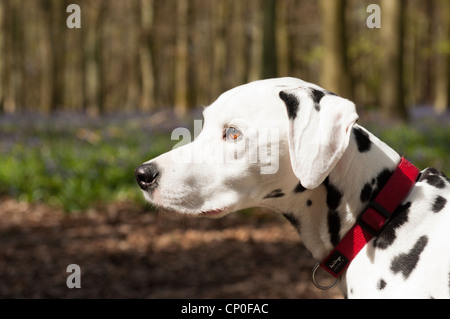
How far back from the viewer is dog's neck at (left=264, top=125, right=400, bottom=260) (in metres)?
2.78

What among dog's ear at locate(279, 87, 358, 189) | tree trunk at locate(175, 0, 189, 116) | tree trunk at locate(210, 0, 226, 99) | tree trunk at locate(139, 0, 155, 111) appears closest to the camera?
dog's ear at locate(279, 87, 358, 189)

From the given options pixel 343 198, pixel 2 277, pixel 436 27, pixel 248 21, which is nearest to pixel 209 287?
pixel 2 277

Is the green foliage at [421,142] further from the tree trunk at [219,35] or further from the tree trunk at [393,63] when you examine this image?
the tree trunk at [219,35]

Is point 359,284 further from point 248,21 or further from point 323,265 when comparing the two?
point 248,21

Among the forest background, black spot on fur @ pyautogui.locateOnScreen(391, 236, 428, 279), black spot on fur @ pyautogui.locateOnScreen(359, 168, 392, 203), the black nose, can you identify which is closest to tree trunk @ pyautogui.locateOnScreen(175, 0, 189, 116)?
the forest background

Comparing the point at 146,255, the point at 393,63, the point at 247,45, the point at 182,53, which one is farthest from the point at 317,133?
the point at 247,45

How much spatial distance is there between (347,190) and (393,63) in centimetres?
1096

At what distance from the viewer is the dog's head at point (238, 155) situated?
279 cm

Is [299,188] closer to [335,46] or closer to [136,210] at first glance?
[136,210]

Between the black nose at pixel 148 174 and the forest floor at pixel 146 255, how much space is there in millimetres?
3459

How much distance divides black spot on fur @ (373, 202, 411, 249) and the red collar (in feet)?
0.08

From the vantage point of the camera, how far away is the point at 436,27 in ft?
89.7

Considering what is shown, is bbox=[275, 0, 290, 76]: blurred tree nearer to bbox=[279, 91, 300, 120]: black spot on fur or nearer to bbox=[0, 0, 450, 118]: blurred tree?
bbox=[0, 0, 450, 118]: blurred tree

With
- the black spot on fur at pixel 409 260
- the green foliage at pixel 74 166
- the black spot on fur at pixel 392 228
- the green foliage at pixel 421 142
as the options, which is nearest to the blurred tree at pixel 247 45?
the green foliage at pixel 421 142
